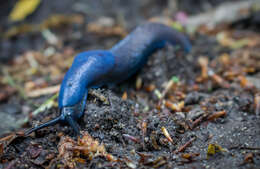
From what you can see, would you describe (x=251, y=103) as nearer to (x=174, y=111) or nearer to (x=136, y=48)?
(x=174, y=111)

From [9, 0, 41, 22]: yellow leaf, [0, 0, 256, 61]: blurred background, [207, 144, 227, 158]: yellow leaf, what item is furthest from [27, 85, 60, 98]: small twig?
[207, 144, 227, 158]: yellow leaf

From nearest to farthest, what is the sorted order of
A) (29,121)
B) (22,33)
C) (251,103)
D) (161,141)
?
(161,141) → (251,103) → (29,121) → (22,33)

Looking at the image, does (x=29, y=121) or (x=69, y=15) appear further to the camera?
(x=69, y=15)

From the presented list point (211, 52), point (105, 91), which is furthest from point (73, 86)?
point (211, 52)

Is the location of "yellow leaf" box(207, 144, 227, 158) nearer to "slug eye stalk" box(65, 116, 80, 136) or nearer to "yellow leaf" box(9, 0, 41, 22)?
"slug eye stalk" box(65, 116, 80, 136)

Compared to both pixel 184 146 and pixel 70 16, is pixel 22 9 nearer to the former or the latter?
pixel 70 16

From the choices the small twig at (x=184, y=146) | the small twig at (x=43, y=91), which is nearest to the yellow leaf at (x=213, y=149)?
the small twig at (x=184, y=146)
